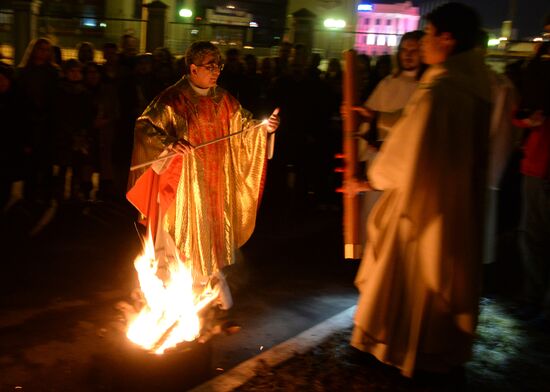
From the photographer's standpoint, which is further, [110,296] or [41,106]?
[41,106]

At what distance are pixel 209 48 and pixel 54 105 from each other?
419 centimetres

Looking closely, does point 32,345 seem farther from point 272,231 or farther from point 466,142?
point 272,231

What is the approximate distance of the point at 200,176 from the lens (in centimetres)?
507

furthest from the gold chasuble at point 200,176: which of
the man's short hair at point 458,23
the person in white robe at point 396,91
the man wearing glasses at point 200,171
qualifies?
the man's short hair at point 458,23

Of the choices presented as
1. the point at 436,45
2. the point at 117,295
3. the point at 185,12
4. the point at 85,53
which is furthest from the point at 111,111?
the point at 185,12

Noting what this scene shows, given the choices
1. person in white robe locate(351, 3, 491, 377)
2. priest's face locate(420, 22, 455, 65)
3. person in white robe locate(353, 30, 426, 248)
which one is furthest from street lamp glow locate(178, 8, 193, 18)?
person in white robe locate(351, 3, 491, 377)

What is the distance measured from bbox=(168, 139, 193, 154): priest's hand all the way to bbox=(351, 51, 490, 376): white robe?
1244 millimetres

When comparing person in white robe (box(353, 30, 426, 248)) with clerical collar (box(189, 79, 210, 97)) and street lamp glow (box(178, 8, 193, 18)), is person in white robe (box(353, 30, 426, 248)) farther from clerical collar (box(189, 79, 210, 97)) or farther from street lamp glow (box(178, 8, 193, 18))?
street lamp glow (box(178, 8, 193, 18))

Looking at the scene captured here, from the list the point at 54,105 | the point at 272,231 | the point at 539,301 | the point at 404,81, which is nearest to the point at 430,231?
the point at 404,81

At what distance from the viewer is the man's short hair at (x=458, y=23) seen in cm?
390

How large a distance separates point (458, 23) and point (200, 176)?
2.16 meters

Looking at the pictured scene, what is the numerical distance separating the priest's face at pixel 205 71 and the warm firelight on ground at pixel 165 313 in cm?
133

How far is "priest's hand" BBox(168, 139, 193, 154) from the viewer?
4.53m

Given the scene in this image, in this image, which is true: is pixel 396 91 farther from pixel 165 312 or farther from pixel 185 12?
pixel 185 12
